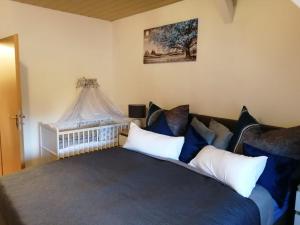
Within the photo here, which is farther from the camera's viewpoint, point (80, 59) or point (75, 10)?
point (80, 59)

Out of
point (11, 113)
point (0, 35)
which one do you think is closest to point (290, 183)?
point (11, 113)

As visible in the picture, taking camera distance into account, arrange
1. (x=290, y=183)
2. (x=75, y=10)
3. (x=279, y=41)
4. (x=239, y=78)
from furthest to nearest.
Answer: (x=75, y=10) → (x=239, y=78) → (x=279, y=41) → (x=290, y=183)

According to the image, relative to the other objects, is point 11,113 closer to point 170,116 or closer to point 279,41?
point 170,116

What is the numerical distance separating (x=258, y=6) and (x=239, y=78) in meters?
0.74

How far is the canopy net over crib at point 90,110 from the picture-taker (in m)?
3.71

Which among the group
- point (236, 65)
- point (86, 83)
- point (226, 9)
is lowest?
point (86, 83)

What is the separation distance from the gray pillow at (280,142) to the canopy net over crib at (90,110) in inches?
93.2

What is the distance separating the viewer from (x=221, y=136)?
2334 mm

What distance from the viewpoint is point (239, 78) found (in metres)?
2.63

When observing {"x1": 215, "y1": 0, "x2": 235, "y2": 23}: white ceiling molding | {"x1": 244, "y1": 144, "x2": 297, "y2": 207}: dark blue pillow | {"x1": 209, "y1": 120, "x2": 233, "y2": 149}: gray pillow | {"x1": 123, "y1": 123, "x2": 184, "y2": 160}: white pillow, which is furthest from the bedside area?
{"x1": 215, "y1": 0, "x2": 235, "y2": 23}: white ceiling molding

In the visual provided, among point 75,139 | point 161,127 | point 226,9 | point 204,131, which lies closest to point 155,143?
point 161,127

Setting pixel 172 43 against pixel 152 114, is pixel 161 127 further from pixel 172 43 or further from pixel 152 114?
pixel 172 43

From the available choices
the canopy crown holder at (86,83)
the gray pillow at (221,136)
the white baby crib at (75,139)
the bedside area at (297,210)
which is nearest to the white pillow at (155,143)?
the gray pillow at (221,136)

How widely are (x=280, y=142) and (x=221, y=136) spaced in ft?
1.81
